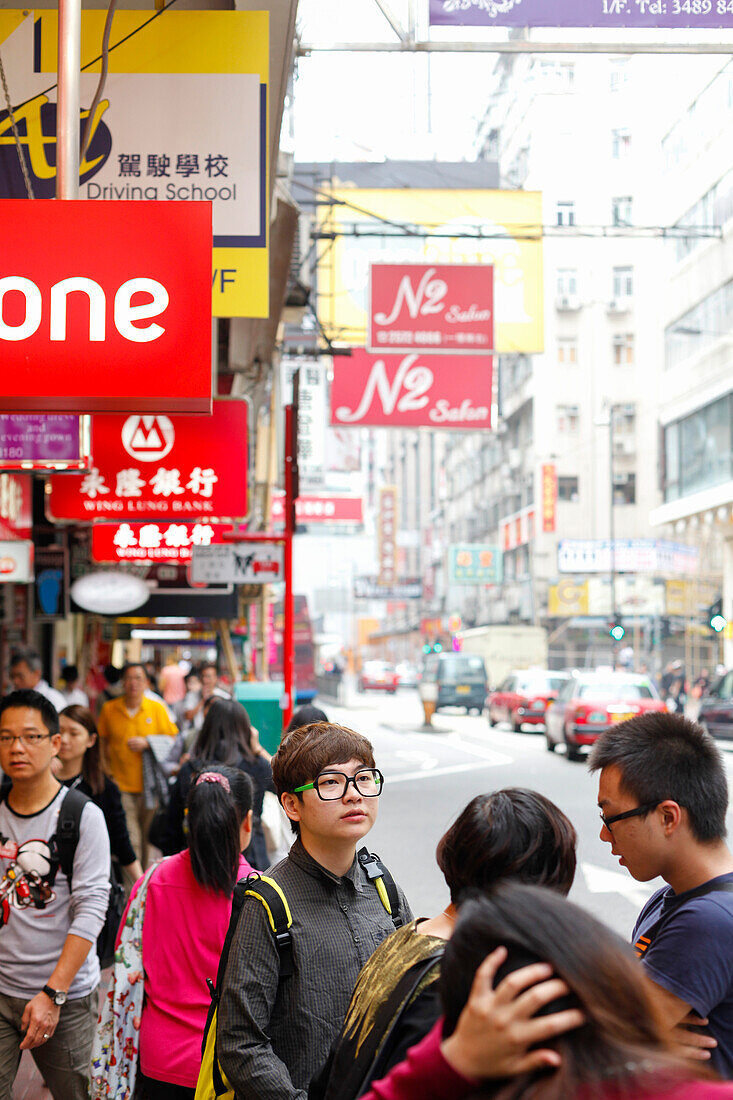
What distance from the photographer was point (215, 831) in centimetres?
373

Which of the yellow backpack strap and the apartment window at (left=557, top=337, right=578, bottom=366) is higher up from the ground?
the apartment window at (left=557, top=337, right=578, bottom=366)

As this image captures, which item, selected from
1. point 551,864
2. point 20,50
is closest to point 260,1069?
point 551,864

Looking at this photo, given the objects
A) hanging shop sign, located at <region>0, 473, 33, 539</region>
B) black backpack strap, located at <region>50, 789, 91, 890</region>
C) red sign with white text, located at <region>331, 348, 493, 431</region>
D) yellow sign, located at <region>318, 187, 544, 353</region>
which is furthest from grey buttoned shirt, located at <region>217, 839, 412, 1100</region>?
yellow sign, located at <region>318, 187, 544, 353</region>

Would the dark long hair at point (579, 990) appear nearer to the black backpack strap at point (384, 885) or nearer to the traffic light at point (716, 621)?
the black backpack strap at point (384, 885)

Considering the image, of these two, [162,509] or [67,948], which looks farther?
[162,509]

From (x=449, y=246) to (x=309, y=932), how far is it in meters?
18.0

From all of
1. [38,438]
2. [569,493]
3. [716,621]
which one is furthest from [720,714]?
[569,493]

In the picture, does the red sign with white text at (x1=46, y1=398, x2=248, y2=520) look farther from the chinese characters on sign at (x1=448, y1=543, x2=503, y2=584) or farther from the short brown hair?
the chinese characters on sign at (x1=448, y1=543, x2=503, y2=584)

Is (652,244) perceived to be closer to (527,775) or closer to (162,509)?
(527,775)

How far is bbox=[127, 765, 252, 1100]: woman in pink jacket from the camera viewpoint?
3.60 m

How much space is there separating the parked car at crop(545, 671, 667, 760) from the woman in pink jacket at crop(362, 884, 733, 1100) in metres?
19.8

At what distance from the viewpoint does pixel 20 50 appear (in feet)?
18.2

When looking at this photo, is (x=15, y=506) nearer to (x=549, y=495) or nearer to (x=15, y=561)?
(x=15, y=561)

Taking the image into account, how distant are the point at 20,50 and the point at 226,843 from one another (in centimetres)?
392
